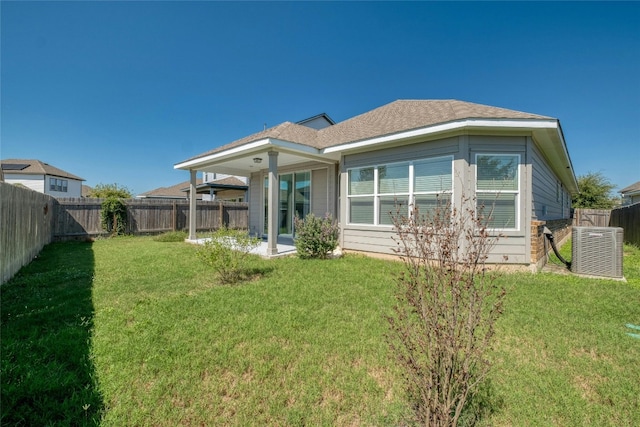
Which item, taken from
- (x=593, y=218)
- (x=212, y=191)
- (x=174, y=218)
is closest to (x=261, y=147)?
(x=174, y=218)

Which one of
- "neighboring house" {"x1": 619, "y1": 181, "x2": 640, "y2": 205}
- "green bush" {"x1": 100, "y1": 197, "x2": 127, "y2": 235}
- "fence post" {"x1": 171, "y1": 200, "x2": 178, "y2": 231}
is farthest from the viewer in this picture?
"neighboring house" {"x1": 619, "y1": 181, "x2": 640, "y2": 205}

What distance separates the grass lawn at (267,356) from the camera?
6.25 feet

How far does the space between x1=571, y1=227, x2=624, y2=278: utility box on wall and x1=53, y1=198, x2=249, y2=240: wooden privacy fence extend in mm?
9117

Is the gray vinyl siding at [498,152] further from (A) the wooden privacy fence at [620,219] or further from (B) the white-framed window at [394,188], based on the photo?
(A) the wooden privacy fence at [620,219]

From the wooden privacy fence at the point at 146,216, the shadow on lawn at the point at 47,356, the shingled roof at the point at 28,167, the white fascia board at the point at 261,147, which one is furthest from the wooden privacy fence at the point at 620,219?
the shingled roof at the point at 28,167

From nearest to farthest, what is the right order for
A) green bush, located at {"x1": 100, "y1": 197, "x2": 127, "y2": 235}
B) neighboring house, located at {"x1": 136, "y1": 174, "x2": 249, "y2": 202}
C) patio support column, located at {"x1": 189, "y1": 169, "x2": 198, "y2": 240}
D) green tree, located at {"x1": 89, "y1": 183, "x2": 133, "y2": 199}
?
1. patio support column, located at {"x1": 189, "y1": 169, "x2": 198, "y2": 240}
2. green bush, located at {"x1": 100, "y1": 197, "x2": 127, "y2": 235}
3. green tree, located at {"x1": 89, "y1": 183, "x2": 133, "y2": 199}
4. neighboring house, located at {"x1": 136, "y1": 174, "x2": 249, "y2": 202}

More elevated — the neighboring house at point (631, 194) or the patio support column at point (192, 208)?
the neighboring house at point (631, 194)

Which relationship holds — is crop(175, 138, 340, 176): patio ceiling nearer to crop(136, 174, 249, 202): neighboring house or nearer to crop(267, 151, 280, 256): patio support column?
crop(267, 151, 280, 256): patio support column

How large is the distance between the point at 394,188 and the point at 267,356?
5.39 metres

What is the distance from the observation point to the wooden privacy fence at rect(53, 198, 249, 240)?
1098cm

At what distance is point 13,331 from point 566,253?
41.6 feet

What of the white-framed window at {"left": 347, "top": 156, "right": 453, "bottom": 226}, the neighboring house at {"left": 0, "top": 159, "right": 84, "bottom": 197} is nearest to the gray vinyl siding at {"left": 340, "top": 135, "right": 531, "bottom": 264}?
the white-framed window at {"left": 347, "top": 156, "right": 453, "bottom": 226}

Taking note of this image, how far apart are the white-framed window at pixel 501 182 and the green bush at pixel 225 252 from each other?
5.06m

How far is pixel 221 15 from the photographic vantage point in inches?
310
